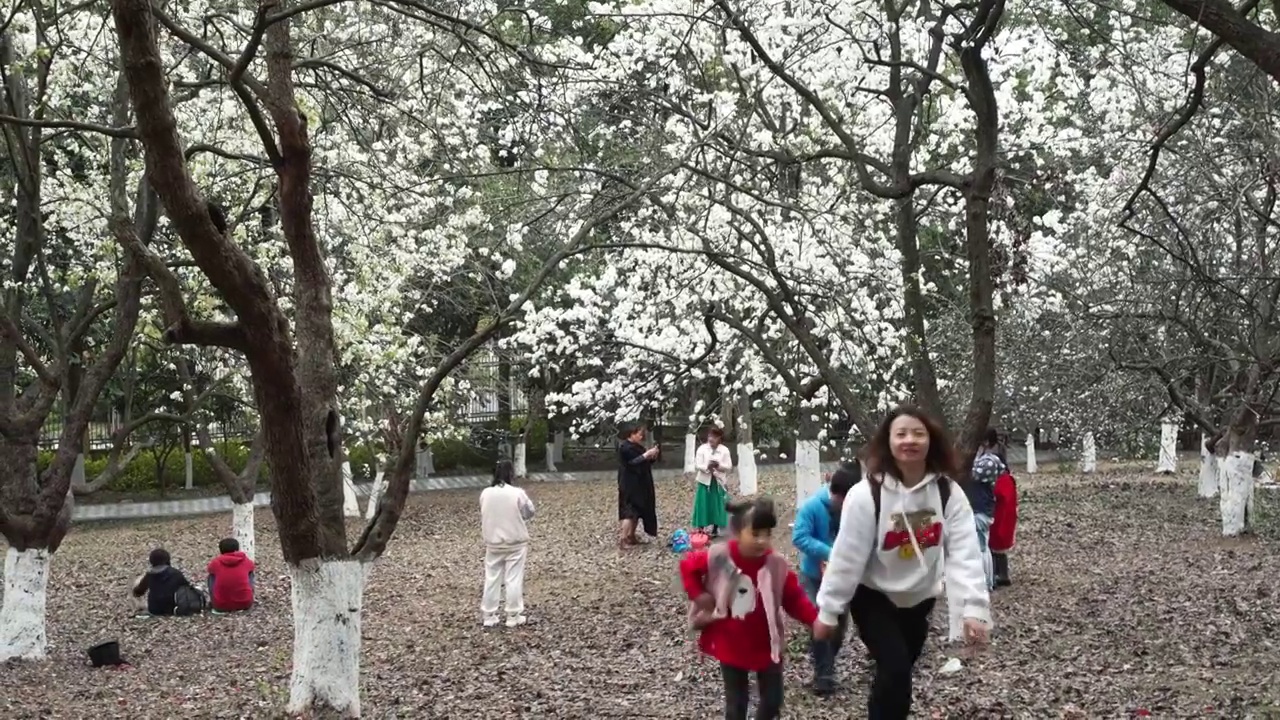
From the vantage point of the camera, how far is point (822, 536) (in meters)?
8.69

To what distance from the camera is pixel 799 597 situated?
650cm

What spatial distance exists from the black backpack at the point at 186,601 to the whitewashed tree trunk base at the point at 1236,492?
12.8m

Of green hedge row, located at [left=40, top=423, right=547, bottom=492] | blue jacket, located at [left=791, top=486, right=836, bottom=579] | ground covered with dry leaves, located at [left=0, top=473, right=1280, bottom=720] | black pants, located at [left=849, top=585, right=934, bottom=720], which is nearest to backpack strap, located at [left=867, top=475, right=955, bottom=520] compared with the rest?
black pants, located at [left=849, top=585, right=934, bottom=720]

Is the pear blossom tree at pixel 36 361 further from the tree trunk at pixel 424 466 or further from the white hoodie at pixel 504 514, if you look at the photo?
the tree trunk at pixel 424 466

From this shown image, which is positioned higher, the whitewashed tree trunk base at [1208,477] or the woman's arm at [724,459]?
the woman's arm at [724,459]

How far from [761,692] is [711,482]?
1185cm

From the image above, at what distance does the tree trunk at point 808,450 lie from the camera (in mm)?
20781

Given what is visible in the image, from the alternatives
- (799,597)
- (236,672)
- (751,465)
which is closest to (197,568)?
(236,672)

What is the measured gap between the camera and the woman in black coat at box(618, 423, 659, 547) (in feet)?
61.0

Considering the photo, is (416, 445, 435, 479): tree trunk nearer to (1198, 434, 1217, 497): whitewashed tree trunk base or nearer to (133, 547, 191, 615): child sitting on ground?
(1198, 434, 1217, 497): whitewashed tree trunk base

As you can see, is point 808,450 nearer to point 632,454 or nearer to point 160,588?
point 632,454

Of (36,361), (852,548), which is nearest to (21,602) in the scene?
(36,361)

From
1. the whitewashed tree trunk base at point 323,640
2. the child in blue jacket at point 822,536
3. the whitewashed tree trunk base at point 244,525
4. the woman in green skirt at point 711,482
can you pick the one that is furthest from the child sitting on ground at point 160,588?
the child in blue jacket at point 822,536

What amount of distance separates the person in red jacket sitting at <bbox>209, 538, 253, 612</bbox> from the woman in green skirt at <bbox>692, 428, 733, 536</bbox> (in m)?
6.02
